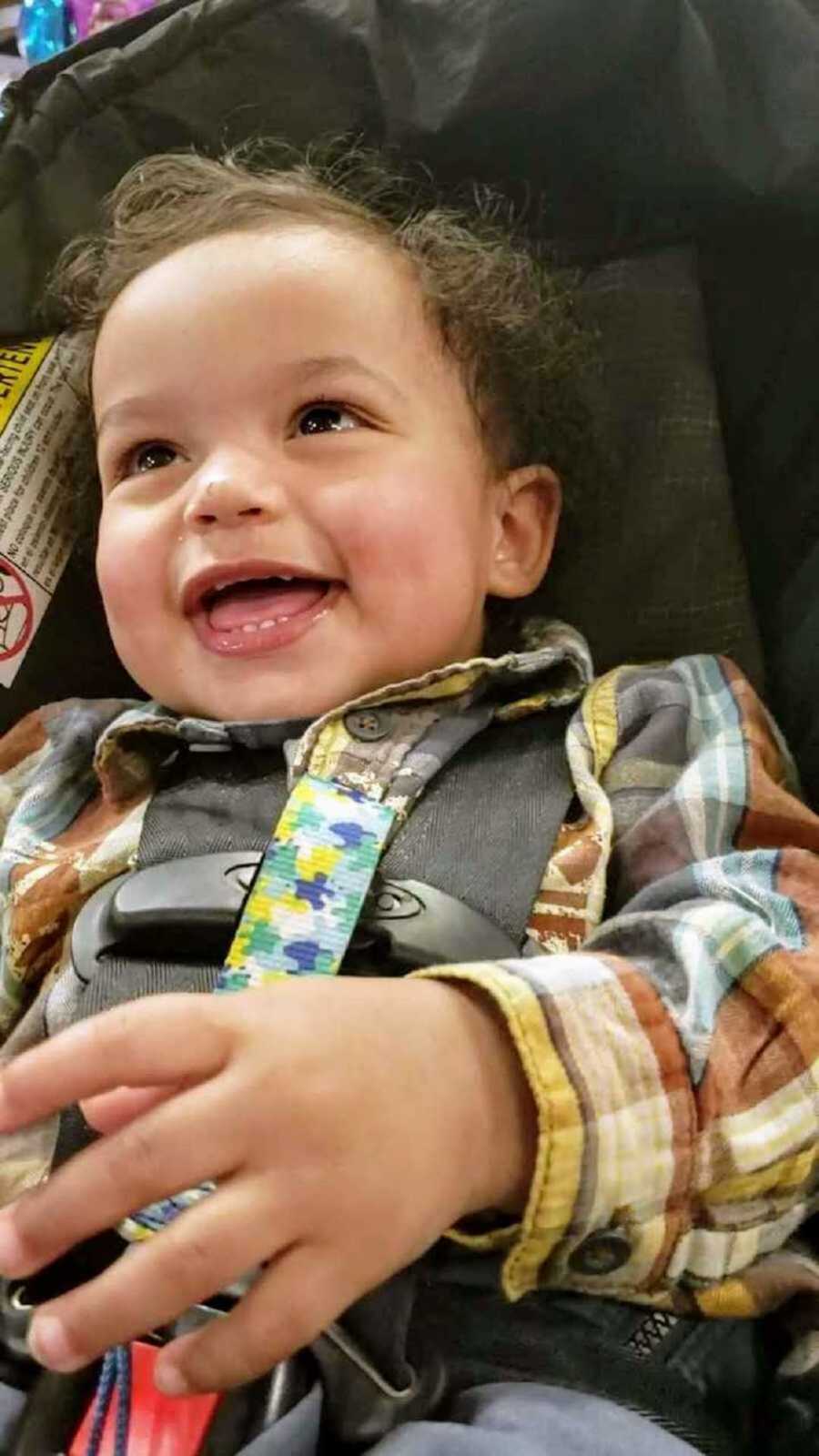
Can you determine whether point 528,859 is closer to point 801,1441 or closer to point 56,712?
point 801,1441

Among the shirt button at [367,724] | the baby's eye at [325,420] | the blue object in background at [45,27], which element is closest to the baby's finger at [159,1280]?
the shirt button at [367,724]

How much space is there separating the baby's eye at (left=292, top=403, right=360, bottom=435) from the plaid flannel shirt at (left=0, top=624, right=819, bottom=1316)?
0.59ft

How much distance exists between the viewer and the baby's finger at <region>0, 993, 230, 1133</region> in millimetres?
483

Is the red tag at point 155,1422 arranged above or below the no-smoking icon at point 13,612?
below

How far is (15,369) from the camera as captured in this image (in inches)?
43.5

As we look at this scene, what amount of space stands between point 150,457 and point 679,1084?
587 mm

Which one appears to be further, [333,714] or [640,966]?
[333,714]

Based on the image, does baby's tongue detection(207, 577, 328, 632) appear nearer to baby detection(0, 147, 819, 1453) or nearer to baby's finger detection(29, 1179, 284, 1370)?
baby detection(0, 147, 819, 1453)

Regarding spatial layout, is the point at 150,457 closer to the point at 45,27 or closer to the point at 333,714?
the point at 333,714

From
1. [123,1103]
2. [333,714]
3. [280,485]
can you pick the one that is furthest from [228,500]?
[123,1103]

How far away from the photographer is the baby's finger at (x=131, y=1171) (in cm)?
49

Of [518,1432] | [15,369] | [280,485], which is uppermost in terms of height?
[15,369]

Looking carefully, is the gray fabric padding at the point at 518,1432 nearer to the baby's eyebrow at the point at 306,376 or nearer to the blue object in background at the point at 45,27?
the baby's eyebrow at the point at 306,376

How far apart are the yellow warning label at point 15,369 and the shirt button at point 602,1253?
768mm
